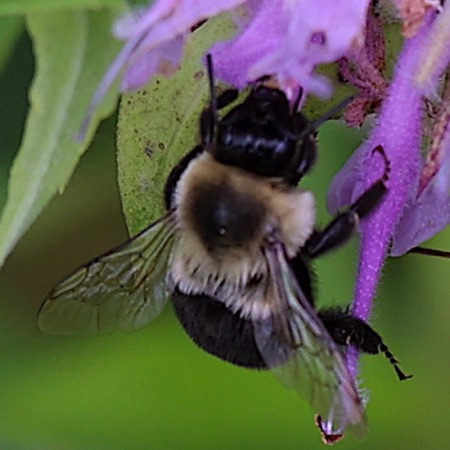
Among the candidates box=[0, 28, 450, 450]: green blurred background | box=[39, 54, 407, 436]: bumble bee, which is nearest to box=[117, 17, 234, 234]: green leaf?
box=[39, 54, 407, 436]: bumble bee

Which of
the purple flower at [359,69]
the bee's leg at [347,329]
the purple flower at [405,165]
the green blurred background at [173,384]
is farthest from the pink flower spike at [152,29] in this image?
the green blurred background at [173,384]

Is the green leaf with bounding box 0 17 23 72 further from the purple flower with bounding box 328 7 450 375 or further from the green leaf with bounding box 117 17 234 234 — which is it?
the purple flower with bounding box 328 7 450 375

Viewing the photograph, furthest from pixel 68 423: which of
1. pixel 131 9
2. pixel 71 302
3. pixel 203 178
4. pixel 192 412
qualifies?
pixel 131 9

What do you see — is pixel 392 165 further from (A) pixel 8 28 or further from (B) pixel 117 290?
(A) pixel 8 28

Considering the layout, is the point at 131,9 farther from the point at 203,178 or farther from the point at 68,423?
the point at 68,423

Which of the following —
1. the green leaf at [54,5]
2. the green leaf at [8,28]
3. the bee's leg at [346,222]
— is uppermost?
the green leaf at [8,28]

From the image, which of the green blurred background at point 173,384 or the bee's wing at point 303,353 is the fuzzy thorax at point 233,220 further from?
the green blurred background at point 173,384

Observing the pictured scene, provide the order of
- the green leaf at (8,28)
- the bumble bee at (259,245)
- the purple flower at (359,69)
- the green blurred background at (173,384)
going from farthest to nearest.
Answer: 1. the green blurred background at (173,384)
2. the green leaf at (8,28)
3. the bumble bee at (259,245)
4. the purple flower at (359,69)
